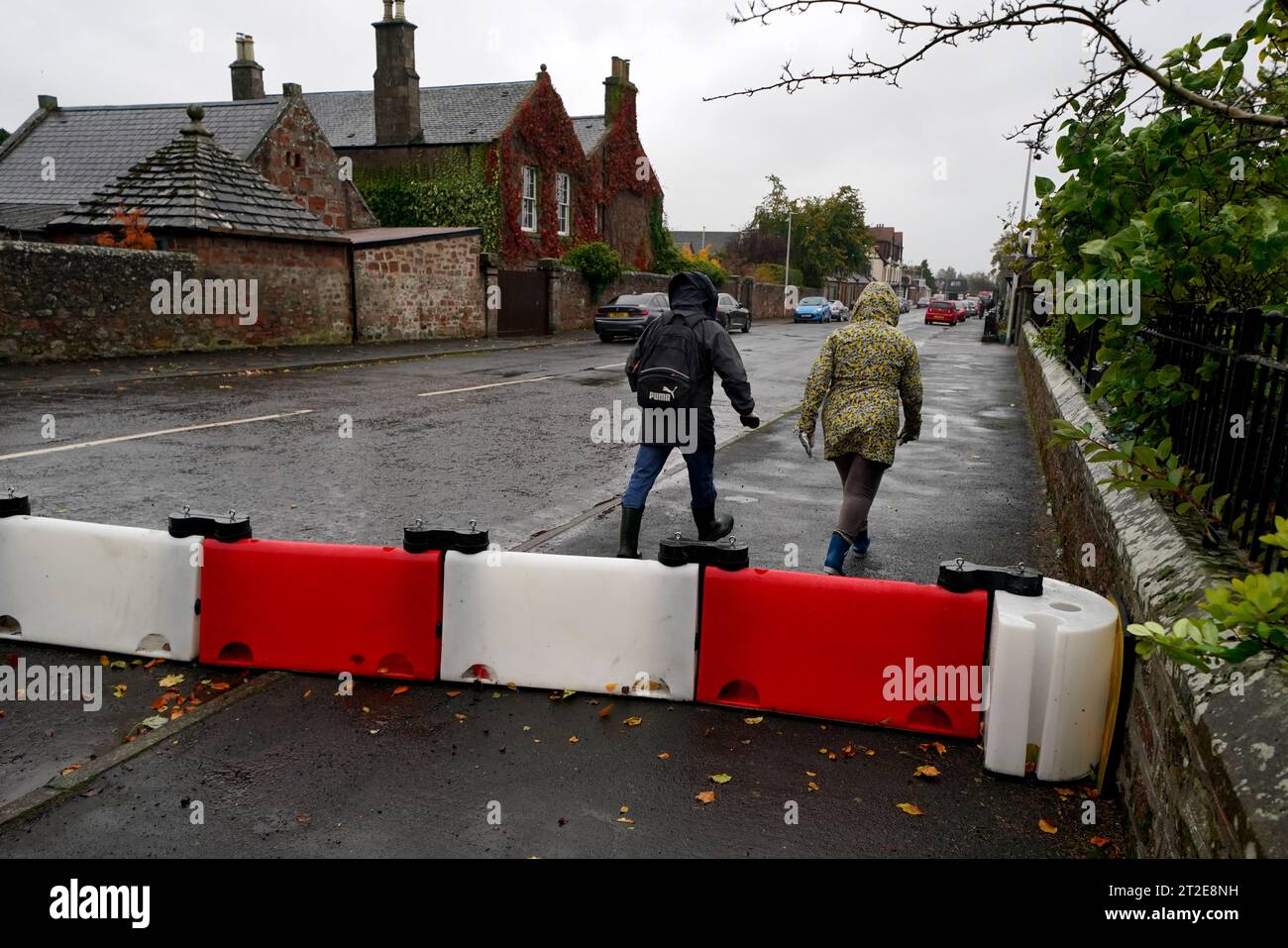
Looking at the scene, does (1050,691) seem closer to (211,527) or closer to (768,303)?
(211,527)

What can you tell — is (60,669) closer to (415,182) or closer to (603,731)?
(603,731)

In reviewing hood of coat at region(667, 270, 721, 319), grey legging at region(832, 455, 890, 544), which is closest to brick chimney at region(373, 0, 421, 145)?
hood of coat at region(667, 270, 721, 319)

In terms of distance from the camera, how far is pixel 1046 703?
11.4 ft

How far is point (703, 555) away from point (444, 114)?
3350 centimetres

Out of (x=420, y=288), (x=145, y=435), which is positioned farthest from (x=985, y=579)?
(x=420, y=288)

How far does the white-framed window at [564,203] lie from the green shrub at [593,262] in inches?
149

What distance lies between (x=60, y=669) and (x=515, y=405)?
9337mm

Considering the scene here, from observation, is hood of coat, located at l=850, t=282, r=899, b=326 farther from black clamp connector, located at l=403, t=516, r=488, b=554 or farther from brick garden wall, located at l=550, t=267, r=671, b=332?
brick garden wall, located at l=550, t=267, r=671, b=332

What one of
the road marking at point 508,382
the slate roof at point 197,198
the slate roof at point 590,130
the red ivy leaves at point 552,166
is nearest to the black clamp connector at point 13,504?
the road marking at point 508,382

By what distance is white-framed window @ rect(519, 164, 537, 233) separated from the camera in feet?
111

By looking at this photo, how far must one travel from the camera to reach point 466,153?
31688 mm

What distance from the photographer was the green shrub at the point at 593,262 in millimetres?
32781

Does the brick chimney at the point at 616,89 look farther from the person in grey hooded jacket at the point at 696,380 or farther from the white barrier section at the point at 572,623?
the white barrier section at the point at 572,623

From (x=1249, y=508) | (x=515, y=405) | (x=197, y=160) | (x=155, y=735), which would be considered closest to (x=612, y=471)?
(x=515, y=405)
